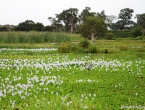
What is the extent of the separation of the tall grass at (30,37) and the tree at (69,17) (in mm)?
54900

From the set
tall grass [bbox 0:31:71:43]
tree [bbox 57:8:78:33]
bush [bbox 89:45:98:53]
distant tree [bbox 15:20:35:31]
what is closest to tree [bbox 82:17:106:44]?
tall grass [bbox 0:31:71:43]

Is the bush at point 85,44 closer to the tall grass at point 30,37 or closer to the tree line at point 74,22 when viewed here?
the tall grass at point 30,37

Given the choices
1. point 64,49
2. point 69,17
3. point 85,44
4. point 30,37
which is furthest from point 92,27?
point 69,17

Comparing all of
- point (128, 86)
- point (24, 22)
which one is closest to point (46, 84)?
point (128, 86)

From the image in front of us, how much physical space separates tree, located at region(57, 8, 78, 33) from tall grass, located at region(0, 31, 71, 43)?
2161 inches

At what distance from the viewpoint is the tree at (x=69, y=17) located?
9881 cm

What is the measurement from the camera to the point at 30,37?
40.3 m

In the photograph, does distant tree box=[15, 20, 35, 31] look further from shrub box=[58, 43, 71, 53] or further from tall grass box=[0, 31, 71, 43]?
shrub box=[58, 43, 71, 53]

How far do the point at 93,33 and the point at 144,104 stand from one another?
43.1m

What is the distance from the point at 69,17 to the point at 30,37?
61.2 meters

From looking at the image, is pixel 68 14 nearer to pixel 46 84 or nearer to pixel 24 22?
pixel 24 22

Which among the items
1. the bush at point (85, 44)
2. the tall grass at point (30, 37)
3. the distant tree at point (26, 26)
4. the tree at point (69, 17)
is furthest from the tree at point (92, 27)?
the tree at point (69, 17)

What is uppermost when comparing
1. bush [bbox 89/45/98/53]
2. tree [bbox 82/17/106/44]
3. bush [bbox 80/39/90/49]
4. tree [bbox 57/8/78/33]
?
tree [bbox 57/8/78/33]

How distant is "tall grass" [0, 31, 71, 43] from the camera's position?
38.9 metres
